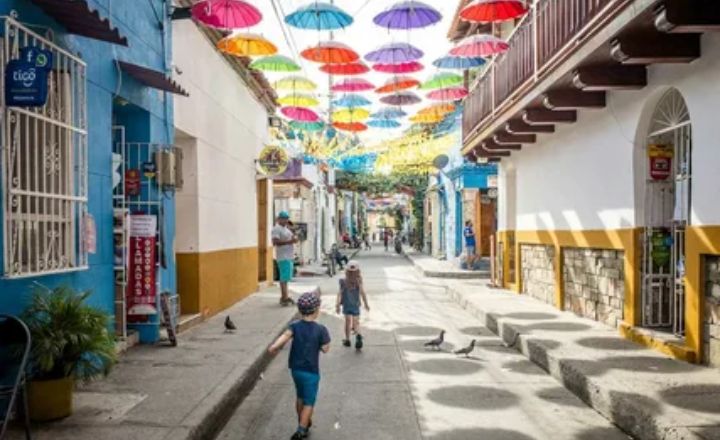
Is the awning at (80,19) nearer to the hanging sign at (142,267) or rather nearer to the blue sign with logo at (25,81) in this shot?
the blue sign with logo at (25,81)

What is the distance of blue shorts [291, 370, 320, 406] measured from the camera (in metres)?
5.82

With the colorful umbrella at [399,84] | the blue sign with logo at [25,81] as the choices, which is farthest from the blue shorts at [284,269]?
the blue sign with logo at [25,81]

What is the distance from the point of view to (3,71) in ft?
16.8

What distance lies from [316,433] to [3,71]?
12.8 ft

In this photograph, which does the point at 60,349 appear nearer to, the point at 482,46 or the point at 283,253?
the point at 283,253

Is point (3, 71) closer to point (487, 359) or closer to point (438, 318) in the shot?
point (487, 359)

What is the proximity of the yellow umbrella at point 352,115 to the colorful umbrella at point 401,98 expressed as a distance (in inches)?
100

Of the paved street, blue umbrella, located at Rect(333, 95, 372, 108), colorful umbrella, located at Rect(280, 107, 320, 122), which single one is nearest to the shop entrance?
the paved street

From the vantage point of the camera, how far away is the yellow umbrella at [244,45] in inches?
488

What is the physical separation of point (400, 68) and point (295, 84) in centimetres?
381

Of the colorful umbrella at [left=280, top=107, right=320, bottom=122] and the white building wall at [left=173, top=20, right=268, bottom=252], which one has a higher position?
the colorful umbrella at [left=280, top=107, right=320, bottom=122]

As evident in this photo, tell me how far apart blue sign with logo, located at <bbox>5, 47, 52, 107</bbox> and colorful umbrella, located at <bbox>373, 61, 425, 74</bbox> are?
1196 cm

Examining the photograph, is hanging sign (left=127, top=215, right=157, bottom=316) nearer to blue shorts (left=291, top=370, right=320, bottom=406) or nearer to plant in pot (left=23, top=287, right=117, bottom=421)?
plant in pot (left=23, top=287, right=117, bottom=421)

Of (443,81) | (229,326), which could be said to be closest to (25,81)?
(229,326)
